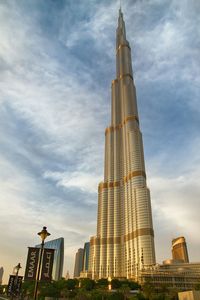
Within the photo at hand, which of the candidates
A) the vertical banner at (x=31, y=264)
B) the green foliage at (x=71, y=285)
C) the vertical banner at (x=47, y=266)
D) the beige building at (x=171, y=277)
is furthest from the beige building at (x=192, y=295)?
the beige building at (x=171, y=277)

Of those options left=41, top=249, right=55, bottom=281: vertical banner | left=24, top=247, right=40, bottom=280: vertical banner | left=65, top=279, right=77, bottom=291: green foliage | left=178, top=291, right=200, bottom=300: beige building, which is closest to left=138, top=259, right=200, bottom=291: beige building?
left=65, top=279, right=77, bottom=291: green foliage

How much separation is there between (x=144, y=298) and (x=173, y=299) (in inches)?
542

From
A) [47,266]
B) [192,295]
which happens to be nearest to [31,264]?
[47,266]

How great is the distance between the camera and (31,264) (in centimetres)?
2569

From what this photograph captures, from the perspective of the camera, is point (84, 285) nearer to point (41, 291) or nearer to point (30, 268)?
point (41, 291)

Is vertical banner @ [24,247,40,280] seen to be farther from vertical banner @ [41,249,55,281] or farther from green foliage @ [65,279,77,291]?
green foliage @ [65,279,77,291]

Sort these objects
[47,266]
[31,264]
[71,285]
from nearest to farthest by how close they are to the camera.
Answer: [47,266] < [31,264] < [71,285]

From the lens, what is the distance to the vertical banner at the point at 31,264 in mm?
24891

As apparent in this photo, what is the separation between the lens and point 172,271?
7781 inches

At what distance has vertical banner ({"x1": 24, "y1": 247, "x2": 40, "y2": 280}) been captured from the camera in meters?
24.9

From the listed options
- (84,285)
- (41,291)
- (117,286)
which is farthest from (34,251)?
(117,286)

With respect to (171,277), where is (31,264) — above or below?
below

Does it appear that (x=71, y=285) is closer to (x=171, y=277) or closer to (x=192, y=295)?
(x=171, y=277)

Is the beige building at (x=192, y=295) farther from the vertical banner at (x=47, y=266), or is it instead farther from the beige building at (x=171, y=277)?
the beige building at (x=171, y=277)
